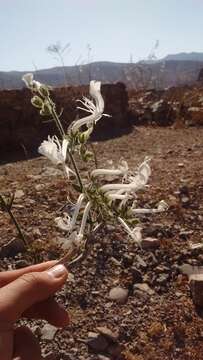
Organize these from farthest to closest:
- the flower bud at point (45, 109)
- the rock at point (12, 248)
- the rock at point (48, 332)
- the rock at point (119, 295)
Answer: the rock at point (12, 248), the rock at point (119, 295), the rock at point (48, 332), the flower bud at point (45, 109)

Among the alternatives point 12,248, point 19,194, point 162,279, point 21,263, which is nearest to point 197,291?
point 162,279

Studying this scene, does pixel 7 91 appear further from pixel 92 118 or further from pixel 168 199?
pixel 92 118

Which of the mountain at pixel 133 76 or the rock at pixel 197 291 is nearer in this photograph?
the rock at pixel 197 291

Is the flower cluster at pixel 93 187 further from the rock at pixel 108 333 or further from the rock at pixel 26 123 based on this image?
the rock at pixel 26 123

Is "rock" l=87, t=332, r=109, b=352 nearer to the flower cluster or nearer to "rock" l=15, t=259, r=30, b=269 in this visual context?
"rock" l=15, t=259, r=30, b=269

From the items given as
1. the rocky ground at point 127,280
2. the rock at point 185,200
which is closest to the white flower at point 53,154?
the rocky ground at point 127,280

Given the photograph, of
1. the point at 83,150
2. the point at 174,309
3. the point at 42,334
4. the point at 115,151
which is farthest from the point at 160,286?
the point at 115,151

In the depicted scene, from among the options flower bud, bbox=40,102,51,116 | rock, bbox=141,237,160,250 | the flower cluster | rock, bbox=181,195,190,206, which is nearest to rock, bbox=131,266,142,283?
rock, bbox=141,237,160,250

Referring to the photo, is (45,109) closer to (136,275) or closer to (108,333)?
(108,333)
